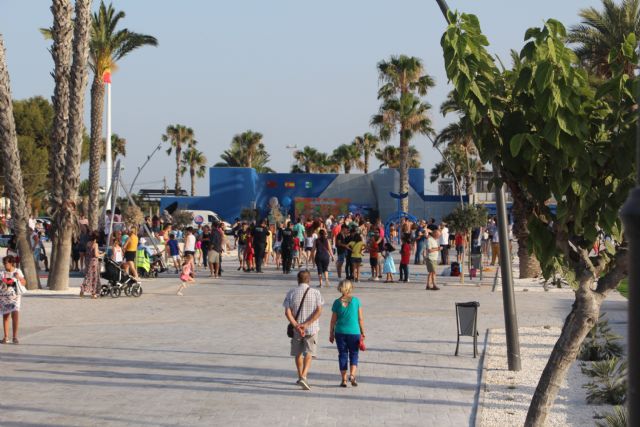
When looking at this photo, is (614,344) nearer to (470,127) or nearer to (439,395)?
(439,395)

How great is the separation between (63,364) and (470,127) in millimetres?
7531

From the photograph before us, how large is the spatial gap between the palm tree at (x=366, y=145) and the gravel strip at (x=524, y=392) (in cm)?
9587

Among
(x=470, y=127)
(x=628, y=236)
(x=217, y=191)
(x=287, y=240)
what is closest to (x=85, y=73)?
(x=287, y=240)

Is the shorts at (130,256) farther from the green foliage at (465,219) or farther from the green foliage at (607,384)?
the green foliage at (607,384)

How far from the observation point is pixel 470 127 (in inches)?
348

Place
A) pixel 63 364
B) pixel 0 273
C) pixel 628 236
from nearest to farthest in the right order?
pixel 628 236
pixel 63 364
pixel 0 273

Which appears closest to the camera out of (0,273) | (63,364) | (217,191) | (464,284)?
(63,364)

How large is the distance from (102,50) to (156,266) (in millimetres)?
11829

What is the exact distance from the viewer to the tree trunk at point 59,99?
2491 centimetres

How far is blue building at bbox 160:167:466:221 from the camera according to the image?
243ft

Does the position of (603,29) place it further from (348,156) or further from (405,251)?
(348,156)

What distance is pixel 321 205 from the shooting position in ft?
245

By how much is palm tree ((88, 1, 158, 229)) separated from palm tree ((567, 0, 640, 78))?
53.6 ft

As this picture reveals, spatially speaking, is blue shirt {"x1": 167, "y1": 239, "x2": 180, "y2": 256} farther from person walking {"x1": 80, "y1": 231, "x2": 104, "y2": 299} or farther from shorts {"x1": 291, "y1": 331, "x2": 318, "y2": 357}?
shorts {"x1": 291, "y1": 331, "x2": 318, "y2": 357}
